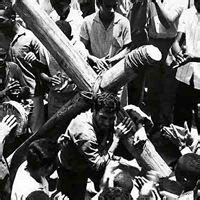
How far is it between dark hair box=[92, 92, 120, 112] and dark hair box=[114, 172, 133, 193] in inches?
33.2

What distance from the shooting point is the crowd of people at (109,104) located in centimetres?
947

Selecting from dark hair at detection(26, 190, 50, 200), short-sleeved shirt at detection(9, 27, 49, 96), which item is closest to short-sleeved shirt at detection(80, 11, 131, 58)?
short-sleeved shirt at detection(9, 27, 49, 96)

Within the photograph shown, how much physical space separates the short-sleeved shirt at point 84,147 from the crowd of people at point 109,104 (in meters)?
0.01

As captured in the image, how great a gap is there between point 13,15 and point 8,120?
2330mm

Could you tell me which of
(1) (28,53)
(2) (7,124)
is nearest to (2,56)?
(1) (28,53)

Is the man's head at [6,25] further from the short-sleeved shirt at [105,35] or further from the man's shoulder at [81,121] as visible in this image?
the man's shoulder at [81,121]

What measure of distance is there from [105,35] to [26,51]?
3.54ft

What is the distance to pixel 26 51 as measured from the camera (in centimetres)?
1152

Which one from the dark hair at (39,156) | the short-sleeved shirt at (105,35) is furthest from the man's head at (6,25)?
the dark hair at (39,156)

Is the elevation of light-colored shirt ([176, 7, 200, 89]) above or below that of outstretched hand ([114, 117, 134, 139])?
below

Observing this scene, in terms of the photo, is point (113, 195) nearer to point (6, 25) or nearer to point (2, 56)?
point (2, 56)

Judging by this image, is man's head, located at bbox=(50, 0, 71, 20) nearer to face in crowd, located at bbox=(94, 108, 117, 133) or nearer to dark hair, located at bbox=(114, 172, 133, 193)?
face in crowd, located at bbox=(94, 108, 117, 133)

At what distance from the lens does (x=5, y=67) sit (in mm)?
11164

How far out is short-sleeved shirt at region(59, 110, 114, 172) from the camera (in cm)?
953
